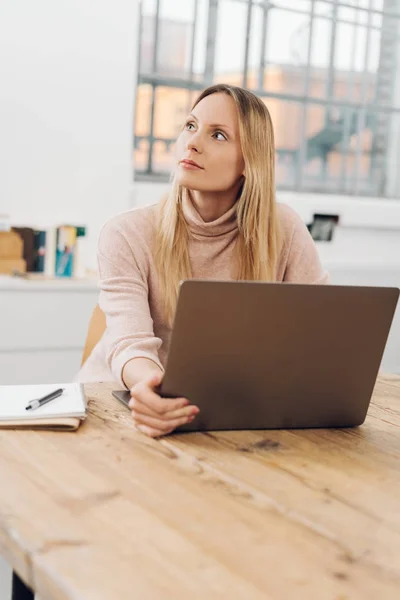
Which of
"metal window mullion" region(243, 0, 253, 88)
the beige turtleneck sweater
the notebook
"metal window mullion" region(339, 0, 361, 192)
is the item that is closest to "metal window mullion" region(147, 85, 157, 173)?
"metal window mullion" region(243, 0, 253, 88)

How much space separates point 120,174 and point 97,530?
2.72m

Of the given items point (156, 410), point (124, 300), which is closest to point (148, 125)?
point (124, 300)

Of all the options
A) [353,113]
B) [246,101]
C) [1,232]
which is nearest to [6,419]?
[246,101]

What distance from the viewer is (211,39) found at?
381 centimetres

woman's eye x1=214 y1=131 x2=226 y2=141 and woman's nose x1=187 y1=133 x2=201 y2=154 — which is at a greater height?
woman's eye x1=214 y1=131 x2=226 y2=141

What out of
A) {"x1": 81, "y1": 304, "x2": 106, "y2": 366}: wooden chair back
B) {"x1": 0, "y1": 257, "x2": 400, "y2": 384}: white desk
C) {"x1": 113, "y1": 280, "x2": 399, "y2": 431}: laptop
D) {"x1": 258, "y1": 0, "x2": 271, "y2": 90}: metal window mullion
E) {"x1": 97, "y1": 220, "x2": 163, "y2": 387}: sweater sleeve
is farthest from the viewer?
{"x1": 258, "y1": 0, "x2": 271, "y2": 90}: metal window mullion

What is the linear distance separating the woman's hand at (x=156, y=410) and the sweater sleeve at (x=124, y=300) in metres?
0.28

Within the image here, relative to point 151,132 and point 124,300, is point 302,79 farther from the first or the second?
point 124,300

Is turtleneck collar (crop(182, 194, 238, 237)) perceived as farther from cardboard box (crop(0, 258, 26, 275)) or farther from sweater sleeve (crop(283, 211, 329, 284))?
Result: cardboard box (crop(0, 258, 26, 275))

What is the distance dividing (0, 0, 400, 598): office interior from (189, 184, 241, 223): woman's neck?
1.26 m

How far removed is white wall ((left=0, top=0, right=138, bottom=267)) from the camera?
3.13 m

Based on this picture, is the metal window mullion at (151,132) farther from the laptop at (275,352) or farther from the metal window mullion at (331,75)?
the laptop at (275,352)

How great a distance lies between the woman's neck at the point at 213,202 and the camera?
1.88 meters

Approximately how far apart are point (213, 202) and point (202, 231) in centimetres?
8
